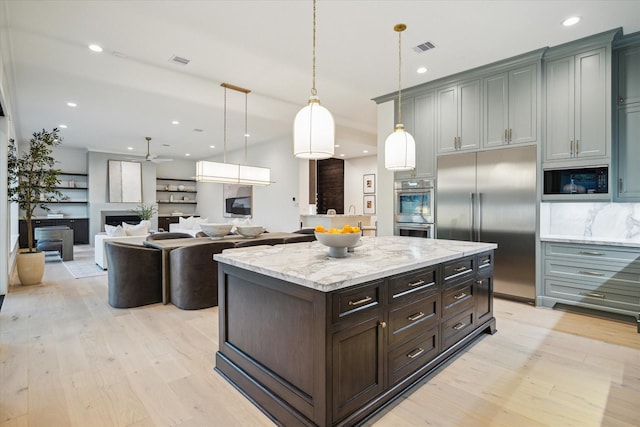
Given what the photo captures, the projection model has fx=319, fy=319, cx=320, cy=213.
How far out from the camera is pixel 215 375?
2232mm

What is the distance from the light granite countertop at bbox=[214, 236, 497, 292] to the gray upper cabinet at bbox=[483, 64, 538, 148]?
2000mm

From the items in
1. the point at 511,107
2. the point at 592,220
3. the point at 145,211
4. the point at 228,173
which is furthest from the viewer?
the point at 145,211

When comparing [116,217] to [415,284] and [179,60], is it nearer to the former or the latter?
[179,60]

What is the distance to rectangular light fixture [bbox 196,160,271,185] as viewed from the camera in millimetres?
5160

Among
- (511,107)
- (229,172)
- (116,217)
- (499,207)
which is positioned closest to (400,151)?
(499,207)

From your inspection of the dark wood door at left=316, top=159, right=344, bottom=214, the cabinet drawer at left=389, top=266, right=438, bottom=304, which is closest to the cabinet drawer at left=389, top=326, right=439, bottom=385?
the cabinet drawer at left=389, top=266, right=438, bottom=304

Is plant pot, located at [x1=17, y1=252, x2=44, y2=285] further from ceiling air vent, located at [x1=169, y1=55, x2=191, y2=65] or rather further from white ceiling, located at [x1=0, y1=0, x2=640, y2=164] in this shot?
ceiling air vent, located at [x1=169, y1=55, x2=191, y2=65]

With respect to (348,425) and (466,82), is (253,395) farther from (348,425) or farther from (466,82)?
(466,82)

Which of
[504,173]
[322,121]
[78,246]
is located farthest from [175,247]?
[78,246]

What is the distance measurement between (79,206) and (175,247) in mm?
8389

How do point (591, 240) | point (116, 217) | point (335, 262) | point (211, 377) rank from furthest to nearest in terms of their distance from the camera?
1. point (116, 217)
2. point (591, 240)
3. point (211, 377)
4. point (335, 262)

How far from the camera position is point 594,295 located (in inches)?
134

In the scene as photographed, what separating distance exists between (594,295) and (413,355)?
2708 millimetres

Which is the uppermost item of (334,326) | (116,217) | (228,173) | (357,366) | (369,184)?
(369,184)
